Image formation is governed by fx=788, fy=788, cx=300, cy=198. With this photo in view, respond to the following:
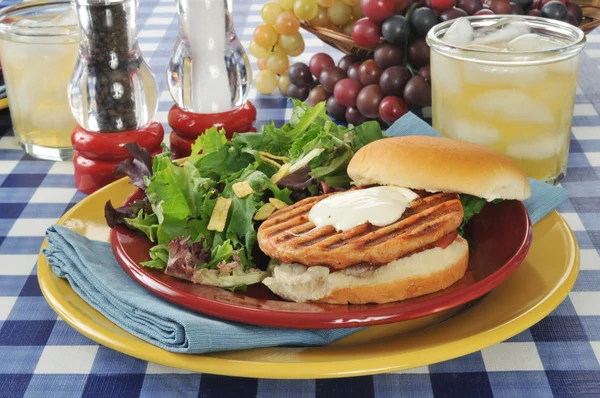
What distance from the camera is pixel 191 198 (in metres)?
1.44

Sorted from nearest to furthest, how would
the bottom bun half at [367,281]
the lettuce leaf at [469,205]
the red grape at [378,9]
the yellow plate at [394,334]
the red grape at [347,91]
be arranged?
the yellow plate at [394,334], the bottom bun half at [367,281], the lettuce leaf at [469,205], the red grape at [378,9], the red grape at [347,91]

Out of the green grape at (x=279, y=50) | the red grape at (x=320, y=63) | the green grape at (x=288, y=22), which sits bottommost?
the red grape at (x=320, y=63)

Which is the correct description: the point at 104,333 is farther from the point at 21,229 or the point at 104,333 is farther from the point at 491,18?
the point at 491,18

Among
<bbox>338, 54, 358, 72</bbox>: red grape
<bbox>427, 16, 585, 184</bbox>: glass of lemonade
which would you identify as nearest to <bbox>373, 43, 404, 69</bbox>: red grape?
<bbox>338, 54, 358, 72</bbox>: red grape

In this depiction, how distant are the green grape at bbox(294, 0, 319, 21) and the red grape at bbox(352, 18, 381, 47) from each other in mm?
195

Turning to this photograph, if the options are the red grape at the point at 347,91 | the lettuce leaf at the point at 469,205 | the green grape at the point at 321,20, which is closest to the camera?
the lettuce leaf at the point at 469,205

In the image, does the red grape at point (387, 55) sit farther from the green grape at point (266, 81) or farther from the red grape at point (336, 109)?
the green grape at point (266, 81)

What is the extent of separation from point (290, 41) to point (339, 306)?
4.52 ft

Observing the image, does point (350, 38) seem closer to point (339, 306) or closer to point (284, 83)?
point (284, 83)

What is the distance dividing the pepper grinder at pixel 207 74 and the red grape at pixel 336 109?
1.06 feet

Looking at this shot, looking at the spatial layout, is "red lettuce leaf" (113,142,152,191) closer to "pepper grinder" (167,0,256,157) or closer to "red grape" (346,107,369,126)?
"pepper grinder" (167,0,256,157)

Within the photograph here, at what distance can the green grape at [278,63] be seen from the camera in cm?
245

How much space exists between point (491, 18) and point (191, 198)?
37.7 inches

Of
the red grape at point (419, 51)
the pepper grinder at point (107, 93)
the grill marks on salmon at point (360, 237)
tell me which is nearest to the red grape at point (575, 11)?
the red grape at point (419, 51)
